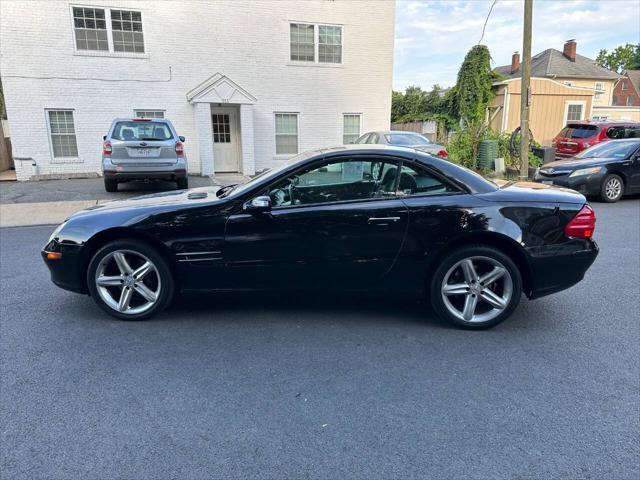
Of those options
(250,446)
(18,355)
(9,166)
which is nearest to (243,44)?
(9,166)

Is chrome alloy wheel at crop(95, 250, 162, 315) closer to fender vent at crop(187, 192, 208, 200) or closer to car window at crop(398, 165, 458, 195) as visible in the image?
fender vent at crop(187, 192, 208, 200)

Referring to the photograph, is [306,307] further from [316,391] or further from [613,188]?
[613,188]

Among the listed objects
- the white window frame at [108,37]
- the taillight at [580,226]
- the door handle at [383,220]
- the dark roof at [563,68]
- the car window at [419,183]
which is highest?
the dark roof at [563,68]

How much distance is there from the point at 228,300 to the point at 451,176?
7.88ft

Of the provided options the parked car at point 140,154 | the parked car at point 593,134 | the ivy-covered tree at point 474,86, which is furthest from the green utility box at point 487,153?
the parked car at point 140,154

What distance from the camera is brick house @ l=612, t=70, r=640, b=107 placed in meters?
60.0

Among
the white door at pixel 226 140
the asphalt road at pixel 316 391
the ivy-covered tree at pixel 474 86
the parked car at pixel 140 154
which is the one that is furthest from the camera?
the ivy-covered tree at pixel 474 86

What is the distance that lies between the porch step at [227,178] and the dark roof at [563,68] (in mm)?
27459

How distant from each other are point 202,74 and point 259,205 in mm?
13229

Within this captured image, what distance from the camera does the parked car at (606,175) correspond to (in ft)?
33.9

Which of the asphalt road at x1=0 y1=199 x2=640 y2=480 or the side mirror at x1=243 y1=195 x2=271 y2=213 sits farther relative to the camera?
the side mirror at x1=243 y1=195 x2=271 y2=213

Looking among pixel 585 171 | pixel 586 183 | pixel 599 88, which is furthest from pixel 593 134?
pixel 599 88

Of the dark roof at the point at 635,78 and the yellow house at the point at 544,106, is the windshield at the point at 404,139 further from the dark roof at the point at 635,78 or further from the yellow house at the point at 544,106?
the dark roof at the point at 635,78

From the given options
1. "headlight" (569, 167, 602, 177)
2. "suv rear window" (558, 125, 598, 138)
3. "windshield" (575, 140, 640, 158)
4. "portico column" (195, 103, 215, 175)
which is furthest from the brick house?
"portico column" (195, 103, 215, 175)
